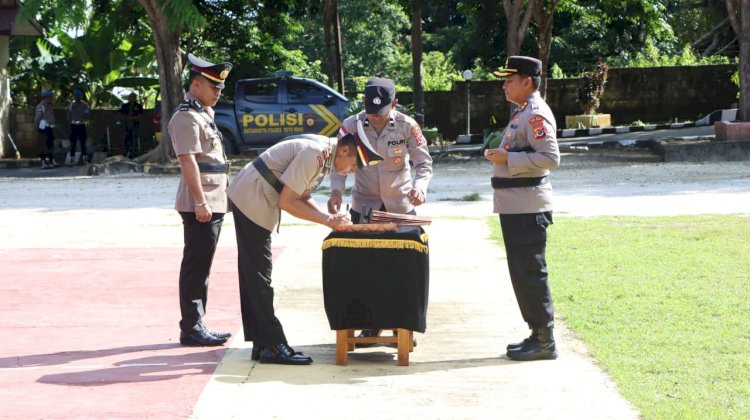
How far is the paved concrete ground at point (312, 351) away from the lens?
244 inches

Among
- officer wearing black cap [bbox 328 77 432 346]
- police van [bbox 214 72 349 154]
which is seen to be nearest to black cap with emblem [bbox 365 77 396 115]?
officer wearing black cap [bbox 328 77 432 346]

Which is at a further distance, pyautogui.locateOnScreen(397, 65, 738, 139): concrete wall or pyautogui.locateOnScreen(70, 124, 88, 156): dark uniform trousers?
pyautogui.locateOnScreen(397, 65, 738, 139): concrete wall

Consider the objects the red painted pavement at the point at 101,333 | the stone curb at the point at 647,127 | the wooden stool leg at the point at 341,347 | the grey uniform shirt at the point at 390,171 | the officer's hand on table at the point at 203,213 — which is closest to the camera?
the red painted pavement at the point at 101,333

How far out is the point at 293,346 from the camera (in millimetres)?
7770

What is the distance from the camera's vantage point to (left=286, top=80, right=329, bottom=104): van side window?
24484mm

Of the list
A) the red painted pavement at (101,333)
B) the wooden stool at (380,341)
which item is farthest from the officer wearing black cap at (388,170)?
the red painted pavement at (101,333)

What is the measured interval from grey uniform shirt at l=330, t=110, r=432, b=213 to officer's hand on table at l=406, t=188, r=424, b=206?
0.03 m

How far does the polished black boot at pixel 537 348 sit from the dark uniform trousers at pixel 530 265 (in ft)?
0.20

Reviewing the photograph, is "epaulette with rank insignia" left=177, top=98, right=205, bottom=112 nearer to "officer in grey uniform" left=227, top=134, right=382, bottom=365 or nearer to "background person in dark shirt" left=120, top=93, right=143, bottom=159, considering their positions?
"officer in grey uniform" left=227, top=134, right=382, bottom=365

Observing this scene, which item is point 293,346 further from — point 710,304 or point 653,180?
point 653,180

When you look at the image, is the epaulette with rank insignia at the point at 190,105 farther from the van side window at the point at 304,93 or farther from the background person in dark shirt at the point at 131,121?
the background person in dark shirt at the point at 131,121

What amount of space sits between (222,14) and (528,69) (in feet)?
76.4

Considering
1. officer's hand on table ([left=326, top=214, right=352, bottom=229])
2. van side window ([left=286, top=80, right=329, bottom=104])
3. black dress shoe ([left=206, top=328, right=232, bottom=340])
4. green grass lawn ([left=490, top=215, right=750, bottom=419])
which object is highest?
van side window ([left=286, top=80, right=329, bottom=104])

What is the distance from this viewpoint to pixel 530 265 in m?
7.35
